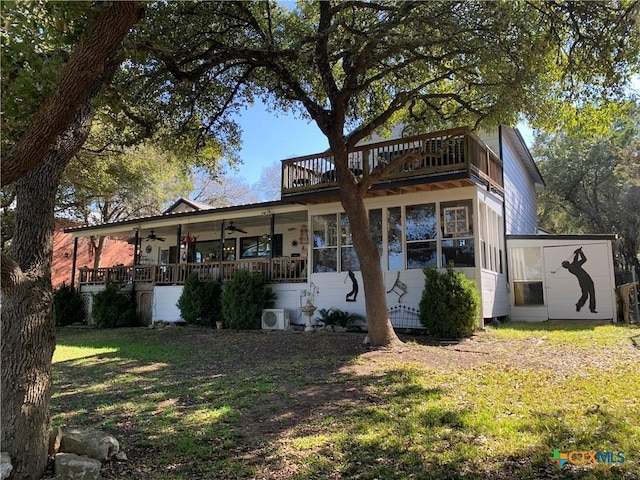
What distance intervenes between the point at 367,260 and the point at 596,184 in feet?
73.4

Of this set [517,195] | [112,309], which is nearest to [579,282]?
[517,195]

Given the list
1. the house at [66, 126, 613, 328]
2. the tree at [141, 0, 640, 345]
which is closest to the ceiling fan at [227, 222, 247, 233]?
the house at [66, 126, 613, 328]

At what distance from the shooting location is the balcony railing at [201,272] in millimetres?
14164

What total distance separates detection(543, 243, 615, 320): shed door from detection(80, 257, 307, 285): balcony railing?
7631mm

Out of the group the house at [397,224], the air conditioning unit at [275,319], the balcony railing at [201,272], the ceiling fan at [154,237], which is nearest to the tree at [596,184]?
the house at [397,224]

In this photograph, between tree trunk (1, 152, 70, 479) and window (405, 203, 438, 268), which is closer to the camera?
tree trunk (1, 152, 70, 479)

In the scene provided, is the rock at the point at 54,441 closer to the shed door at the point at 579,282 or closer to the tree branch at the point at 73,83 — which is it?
the tree branch at the point at 73,83

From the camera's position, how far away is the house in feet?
37.2

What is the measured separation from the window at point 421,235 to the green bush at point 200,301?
6.37 m

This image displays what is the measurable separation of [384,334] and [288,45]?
Answer: 22.1 ft

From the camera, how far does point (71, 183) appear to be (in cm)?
1881

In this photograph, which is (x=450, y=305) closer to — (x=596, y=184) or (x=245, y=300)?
(x=245, y=300)

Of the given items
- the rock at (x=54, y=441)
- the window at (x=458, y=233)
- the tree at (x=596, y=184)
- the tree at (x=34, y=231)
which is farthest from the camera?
the tree at (x=596, y=184)

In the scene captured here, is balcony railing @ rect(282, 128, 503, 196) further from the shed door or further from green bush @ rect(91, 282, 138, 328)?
green bush @ rect(91, 282, 138, 328)
